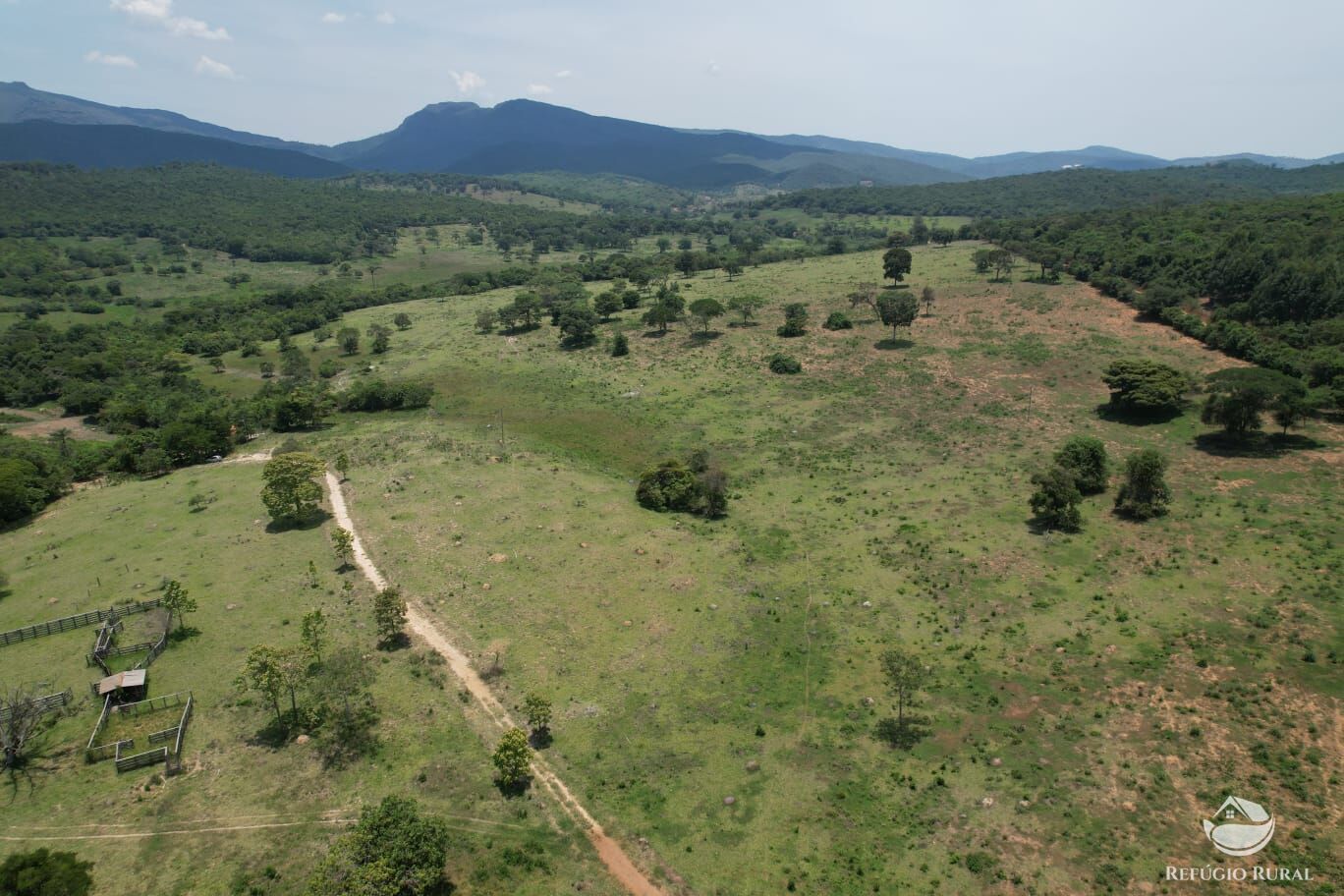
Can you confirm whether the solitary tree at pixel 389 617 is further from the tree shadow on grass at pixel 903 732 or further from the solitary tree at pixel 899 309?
the solitary tree at pixel 899 309

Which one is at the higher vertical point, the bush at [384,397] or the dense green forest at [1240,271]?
the dense green forest at [1240,271]

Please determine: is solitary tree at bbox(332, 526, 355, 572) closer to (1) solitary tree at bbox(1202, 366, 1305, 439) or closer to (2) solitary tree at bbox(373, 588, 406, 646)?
(2) solitary tree at bbox(373, 588, 406, 646)

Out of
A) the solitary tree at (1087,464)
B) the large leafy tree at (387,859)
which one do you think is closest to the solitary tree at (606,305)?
the solitary tree at (1087,464)

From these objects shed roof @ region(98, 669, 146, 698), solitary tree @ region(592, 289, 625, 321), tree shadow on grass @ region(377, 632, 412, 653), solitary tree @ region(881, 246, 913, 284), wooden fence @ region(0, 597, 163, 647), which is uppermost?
solitary tree @ region(881, 246, 913, 284)

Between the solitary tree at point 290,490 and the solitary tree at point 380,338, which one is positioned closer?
the solitary tree at point 290,490

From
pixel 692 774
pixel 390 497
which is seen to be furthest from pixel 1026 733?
pixel 390 497

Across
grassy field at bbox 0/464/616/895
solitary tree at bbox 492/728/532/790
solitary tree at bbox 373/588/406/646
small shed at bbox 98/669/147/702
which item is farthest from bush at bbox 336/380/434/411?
solitary tree at bbox 492/728/532/790
